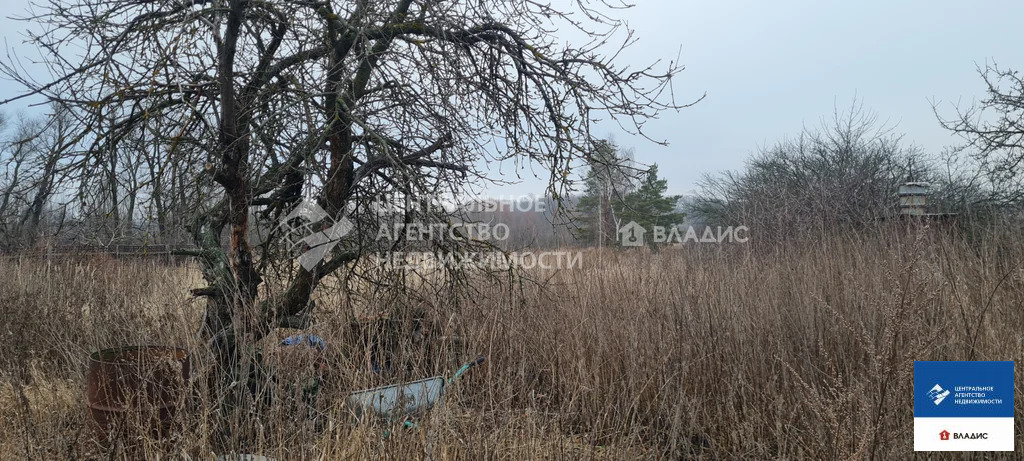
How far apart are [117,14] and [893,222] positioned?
6.61m

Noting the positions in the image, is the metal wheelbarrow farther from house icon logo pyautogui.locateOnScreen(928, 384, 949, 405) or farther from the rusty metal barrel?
house icon logo pyautogui.locateOnScreen(928, 384, 949, 405)

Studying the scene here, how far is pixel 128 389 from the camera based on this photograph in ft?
9.34

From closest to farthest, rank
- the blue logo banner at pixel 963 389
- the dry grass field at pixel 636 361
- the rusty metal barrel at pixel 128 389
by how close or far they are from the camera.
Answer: the dry grass field at pixel 636 361 → the blue logo banner at pixel 963 389 → the rusty metal barrel at pixel 128 389

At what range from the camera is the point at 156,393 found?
9.48 feet

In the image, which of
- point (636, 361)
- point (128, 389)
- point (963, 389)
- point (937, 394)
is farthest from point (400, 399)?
point (963, 389)

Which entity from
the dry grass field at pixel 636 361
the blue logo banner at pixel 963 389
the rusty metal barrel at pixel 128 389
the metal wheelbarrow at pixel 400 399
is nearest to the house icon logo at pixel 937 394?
the blue logo banner at pixel 963 389

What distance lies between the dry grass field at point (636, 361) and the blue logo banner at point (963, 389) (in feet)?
0.39

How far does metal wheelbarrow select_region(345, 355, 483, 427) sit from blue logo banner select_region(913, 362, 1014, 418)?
2123 millimetres

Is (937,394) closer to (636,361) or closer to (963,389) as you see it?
(963,389)

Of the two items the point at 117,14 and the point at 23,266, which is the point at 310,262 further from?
the point at 23,266

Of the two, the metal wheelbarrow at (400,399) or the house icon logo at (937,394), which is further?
the house icon logo at (937,394)

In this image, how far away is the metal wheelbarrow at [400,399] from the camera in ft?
8.18

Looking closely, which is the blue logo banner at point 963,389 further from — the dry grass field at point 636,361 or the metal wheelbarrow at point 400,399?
the metal wheelbarrow at point 400,399

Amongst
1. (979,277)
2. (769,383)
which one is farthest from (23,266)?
(979,277)
